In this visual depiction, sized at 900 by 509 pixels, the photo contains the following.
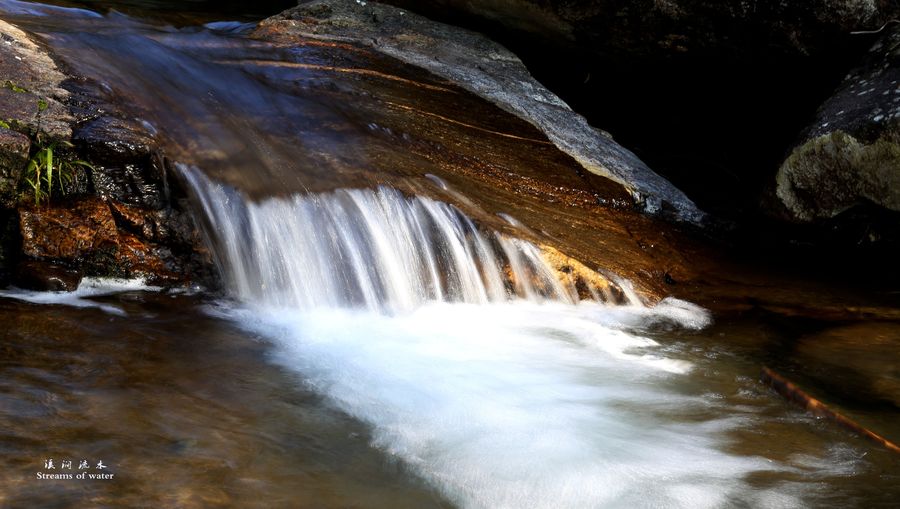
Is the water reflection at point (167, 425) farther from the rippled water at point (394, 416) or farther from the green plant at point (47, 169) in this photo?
the green plant at point (47, 169)

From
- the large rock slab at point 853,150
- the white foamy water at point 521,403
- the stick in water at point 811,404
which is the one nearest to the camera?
the white foamy water at point 521,403

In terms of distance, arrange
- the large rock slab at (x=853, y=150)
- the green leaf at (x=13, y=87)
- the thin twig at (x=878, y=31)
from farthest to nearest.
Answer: the thin twig at (x=878, y=31) < the large rock slab at (x=853, y=150) < the green leaf at (x=13, y=87)

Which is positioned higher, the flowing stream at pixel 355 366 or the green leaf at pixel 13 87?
the green leaf at pixel 13 87

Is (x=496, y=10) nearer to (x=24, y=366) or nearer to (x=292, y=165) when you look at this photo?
(x=292, y=165)

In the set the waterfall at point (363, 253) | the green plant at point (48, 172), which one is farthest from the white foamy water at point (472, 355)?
the green plant at point (48, 172)

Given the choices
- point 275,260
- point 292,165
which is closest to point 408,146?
point 292,165

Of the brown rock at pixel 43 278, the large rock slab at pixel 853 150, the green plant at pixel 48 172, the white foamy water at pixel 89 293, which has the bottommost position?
the white foamy water at pixel 89 293

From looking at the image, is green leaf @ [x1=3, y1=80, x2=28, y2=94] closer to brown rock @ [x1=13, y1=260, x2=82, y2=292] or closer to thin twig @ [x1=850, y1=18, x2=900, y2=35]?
brown rock @ [x1=13, y1=260, x2=82, y2=292]

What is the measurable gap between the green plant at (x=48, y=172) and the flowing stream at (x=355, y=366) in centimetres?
59

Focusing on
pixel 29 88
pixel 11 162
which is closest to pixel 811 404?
pixel 11 162

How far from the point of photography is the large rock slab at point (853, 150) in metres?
5.37

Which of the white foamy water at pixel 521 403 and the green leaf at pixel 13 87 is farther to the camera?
the green leaf at pixel 13 87

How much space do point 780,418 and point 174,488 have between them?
2612mm

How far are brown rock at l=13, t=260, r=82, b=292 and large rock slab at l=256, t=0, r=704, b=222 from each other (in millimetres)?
3459
